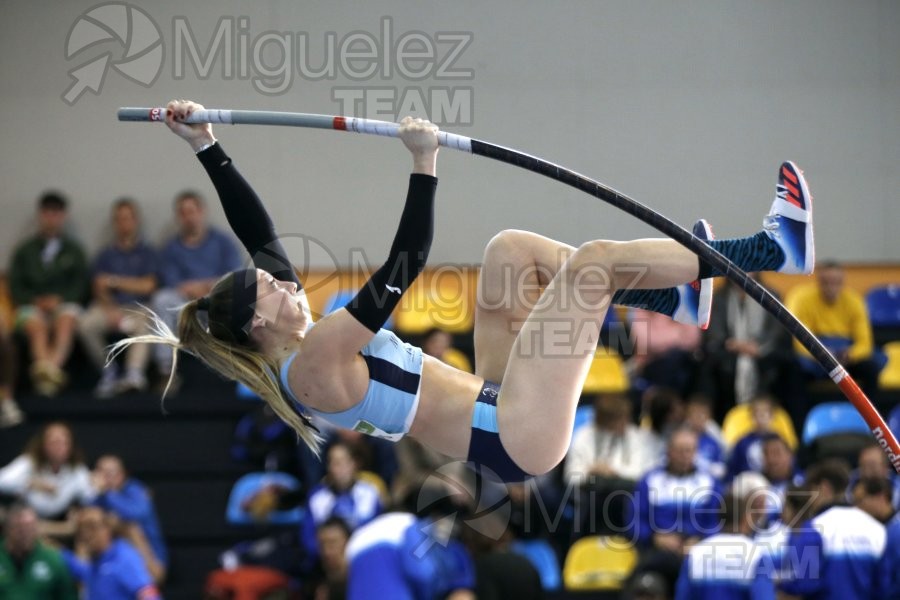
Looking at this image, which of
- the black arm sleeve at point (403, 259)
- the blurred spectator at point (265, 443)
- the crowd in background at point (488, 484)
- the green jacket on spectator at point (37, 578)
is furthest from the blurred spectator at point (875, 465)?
the green jacket on spectator at point (37, 578)

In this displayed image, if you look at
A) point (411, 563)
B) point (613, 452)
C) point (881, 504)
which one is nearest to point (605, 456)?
point (613, 452)

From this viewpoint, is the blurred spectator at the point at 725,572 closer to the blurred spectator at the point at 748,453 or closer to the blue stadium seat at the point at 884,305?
the blurred spectator at the point at 748,453

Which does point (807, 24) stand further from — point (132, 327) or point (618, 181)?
point (132, 327)

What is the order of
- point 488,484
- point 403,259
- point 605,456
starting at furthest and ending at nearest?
point 605,456
point 488,484
point 403,259

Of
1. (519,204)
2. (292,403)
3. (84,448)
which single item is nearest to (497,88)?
(519,204)

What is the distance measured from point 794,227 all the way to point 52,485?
593 centimetres

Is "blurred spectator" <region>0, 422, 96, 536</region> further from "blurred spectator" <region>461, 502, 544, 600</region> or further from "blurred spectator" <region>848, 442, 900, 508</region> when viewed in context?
"blurred spectator" <region>848, 442, 900, 508</region>

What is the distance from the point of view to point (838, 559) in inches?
247

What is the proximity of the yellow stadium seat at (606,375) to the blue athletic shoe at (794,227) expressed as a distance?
5.29 metres

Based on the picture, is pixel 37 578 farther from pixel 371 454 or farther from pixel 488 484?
pixel 488 484

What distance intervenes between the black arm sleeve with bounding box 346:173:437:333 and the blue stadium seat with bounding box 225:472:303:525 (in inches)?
199

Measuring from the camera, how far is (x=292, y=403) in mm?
4227

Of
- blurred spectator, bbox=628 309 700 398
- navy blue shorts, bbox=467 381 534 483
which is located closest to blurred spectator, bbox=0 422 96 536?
blurred spectator, bbox=628 309 700 398

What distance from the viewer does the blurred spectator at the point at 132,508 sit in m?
8.15
